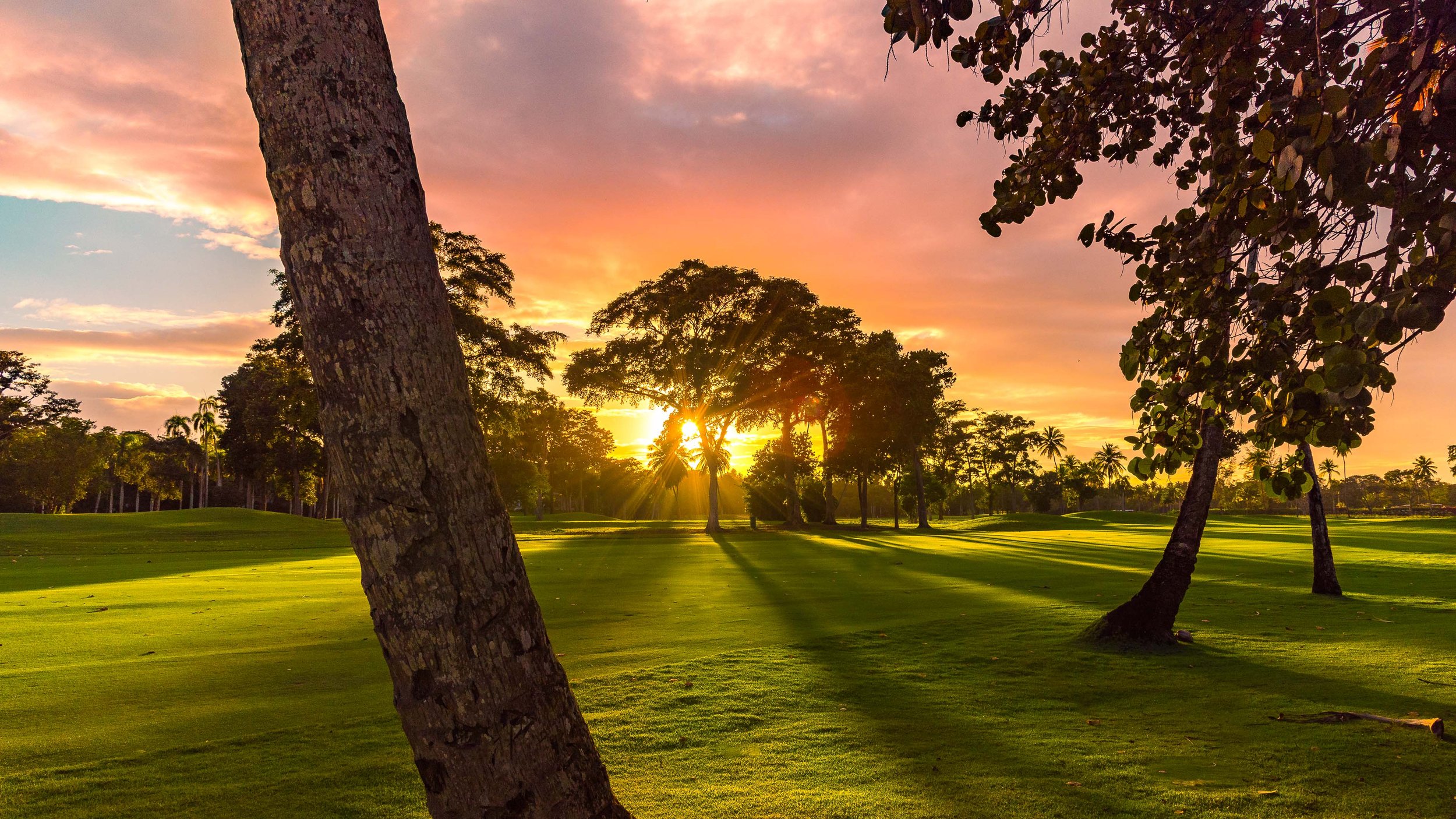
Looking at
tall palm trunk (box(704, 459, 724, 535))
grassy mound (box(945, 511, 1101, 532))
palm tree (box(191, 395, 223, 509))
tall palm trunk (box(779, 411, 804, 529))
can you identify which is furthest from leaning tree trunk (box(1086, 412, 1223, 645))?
palm tree (box(191, 395, 223, 509))

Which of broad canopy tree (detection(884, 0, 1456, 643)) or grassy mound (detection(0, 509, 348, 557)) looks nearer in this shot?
broad canopy tree (detection(884, 0, 1456, 643))

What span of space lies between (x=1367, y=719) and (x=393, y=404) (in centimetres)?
817

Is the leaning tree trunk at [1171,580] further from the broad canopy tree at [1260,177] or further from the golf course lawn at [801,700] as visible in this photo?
the broad canopy tree at [1260,177]

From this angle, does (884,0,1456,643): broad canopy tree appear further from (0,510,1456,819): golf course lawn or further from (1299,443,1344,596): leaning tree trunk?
(1299,443,1344,596): leaning tree trunk

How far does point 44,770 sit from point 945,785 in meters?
6.20

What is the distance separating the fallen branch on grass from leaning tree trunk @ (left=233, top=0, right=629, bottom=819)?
6932 mm

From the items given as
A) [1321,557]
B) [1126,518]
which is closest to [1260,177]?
[1321,557]

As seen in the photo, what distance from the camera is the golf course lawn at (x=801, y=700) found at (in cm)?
503

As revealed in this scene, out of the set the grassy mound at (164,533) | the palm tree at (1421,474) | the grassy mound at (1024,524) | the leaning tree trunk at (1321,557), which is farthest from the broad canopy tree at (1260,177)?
the palm tree at (1421,474)

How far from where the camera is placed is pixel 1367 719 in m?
6.57

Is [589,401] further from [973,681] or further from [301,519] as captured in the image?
[973,681]

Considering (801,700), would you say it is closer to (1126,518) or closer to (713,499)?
(713,499)

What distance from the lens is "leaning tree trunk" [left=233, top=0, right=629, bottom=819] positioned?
9.54 ft

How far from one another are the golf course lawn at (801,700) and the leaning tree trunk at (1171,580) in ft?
1.47
